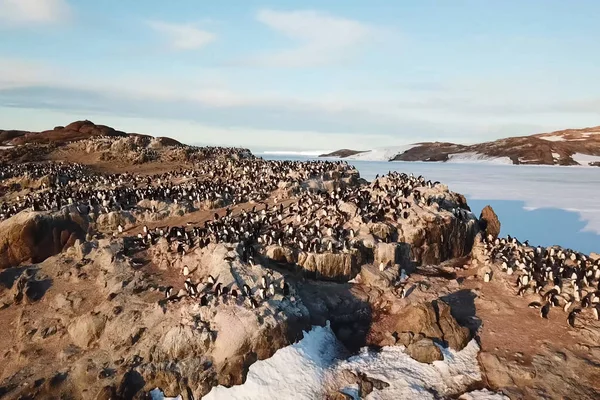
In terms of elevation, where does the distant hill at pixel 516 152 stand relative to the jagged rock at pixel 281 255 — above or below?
above

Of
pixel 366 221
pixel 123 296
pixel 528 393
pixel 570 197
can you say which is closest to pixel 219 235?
pixel 123 296

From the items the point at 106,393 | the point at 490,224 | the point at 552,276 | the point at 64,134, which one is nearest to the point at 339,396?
the point at 106,393

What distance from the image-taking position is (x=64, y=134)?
73.7 m

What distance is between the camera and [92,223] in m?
24.5

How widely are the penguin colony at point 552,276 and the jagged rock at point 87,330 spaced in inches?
642

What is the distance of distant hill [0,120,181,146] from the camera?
69.6m

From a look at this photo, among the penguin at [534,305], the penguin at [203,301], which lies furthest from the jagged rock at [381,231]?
the penguin at [203,301]

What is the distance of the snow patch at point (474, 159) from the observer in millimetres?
109688

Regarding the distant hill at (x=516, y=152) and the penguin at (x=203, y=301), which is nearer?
the penguin at (x=203, y=301)

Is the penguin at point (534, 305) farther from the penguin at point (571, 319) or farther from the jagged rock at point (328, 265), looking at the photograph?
the jagged rock at point (328, 265)

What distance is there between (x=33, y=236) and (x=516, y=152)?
115 metres

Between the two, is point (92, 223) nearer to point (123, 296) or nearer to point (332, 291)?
point (123, 296)

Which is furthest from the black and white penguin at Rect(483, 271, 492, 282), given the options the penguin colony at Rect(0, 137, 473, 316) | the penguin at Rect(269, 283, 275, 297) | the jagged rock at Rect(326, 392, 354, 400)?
the penguin at Rect(269, 283, 275, 297)

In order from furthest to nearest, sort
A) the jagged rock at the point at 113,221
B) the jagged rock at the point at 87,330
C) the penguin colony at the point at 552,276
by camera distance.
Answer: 1. the jagged rock at the point at 113,221
2. the penguin colony at the point at 552,276
3. the jagged rock at the point at 87,330
